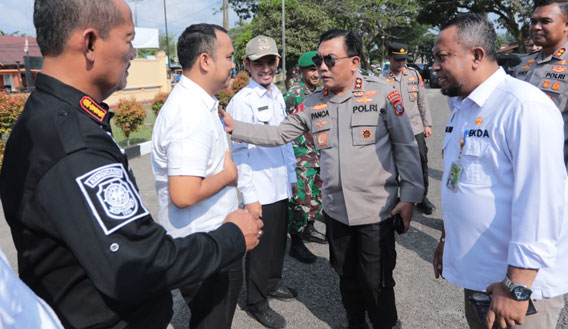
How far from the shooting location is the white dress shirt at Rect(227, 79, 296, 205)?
9.41 feet

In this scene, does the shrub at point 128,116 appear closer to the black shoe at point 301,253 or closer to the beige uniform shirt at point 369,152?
the black shoe at point 301,253

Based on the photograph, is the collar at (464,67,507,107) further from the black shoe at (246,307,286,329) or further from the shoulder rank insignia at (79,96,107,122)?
the black shoe at (246,307,286,329)

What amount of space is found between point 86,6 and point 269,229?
2.12 m

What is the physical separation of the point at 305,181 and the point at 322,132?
1.74m

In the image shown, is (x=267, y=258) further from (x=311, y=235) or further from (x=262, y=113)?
(x=311, y=235)

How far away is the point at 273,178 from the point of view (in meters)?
2.90

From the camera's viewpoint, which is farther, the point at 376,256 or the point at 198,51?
the point at 376,256

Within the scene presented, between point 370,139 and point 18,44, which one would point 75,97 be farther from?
point 18,44

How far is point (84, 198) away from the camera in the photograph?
958 millimetres

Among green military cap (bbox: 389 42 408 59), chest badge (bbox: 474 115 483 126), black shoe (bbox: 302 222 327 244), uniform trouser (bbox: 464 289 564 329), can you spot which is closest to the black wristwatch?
uniform trouser (bbox: 464 289 564 329)

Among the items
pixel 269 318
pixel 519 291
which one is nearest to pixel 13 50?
pixel 269 318

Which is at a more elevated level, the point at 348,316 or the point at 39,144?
the point at 39,144

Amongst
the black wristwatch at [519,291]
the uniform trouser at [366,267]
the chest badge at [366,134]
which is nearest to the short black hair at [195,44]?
the chest badge at [366,134]

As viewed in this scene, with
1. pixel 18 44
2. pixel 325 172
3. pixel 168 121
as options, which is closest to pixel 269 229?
pixel 325 172
